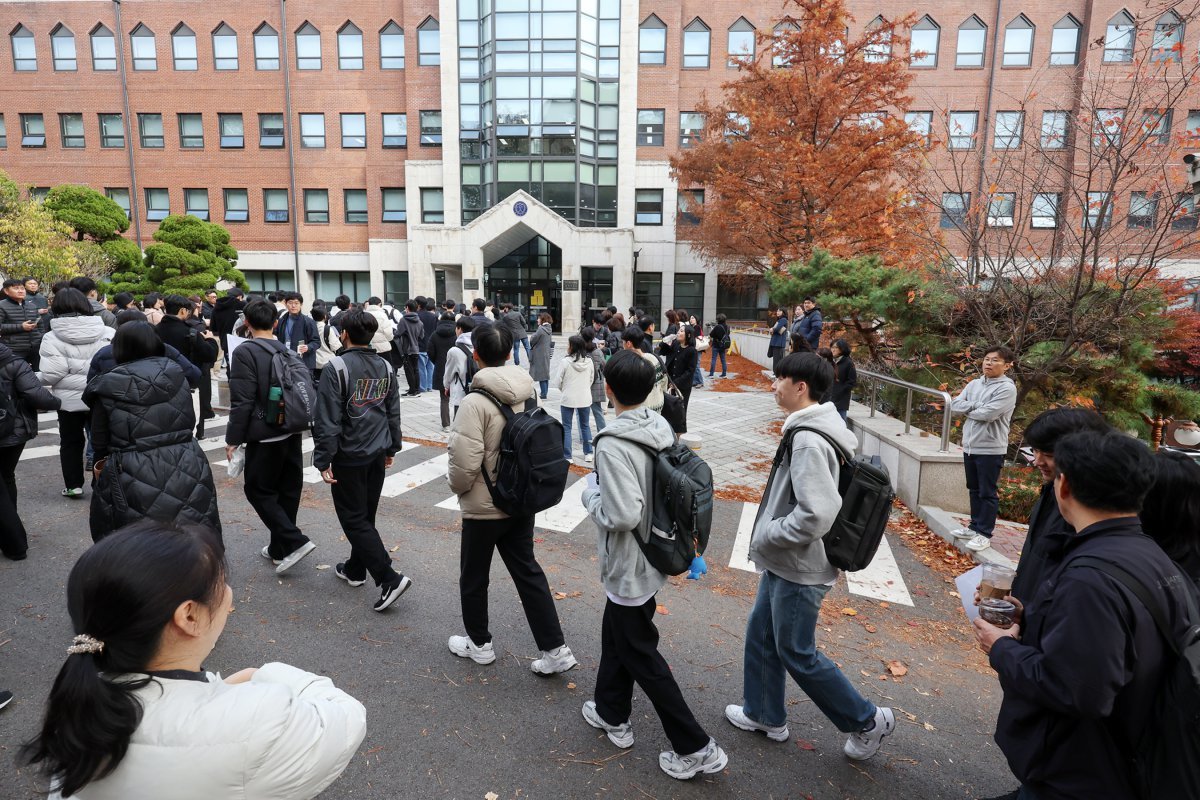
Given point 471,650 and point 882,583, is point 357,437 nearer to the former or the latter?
point 471,650

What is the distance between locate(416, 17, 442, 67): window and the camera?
31.7 meters


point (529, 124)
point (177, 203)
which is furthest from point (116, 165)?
point (529, 124)

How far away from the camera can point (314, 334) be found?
410 inches

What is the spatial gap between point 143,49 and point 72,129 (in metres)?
5.65

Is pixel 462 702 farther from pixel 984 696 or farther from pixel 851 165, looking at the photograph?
pixel 851 165

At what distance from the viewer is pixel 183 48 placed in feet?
106

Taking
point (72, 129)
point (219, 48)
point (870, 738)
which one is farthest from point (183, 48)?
point (870, 738)

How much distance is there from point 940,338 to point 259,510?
34.0 ft

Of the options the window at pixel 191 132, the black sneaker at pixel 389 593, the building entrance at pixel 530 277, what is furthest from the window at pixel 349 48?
the black sneaker at pixel 389 593

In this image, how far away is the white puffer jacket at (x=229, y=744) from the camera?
49.4 inches

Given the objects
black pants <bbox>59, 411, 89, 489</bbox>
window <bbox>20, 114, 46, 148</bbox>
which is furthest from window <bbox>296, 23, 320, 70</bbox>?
black pants <bbox>59, 411, 89, 489</bbox>

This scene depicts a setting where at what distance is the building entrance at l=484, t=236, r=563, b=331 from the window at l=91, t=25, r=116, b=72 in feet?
71.8

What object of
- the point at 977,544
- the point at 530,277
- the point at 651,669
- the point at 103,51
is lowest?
the point at 977,544

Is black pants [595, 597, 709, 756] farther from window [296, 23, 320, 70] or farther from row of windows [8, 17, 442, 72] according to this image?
window [296, 23, 320, 70]
